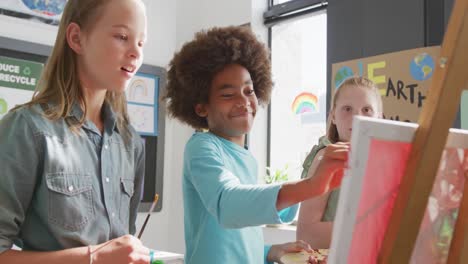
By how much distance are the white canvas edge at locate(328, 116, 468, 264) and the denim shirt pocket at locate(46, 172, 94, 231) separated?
0.54 m

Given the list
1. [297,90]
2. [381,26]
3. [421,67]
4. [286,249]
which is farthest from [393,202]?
[297,90]

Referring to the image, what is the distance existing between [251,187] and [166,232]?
2934mm

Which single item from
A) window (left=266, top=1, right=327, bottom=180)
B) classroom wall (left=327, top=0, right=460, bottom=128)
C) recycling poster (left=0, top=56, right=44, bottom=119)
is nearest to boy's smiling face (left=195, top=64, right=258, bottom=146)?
classroom wall (left=327, top=0, right=460, bottom=128)

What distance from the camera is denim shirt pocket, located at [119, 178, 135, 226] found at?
1.06 metres

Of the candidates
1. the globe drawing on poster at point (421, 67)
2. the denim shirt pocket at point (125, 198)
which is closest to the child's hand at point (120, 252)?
the denim shirt pocket at point (125, 198)

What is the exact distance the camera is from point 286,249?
1.16 metres

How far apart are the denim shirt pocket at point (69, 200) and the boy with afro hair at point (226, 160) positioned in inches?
8.0

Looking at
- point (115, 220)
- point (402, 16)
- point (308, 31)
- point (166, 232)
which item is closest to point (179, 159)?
point (166, 232)

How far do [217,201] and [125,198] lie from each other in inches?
11.5

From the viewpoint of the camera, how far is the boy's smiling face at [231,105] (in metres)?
1.12

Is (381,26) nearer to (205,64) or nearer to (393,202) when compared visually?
(205,64)

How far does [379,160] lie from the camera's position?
0.53m

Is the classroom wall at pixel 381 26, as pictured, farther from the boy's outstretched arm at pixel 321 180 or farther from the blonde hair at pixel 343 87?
the boy's outstretched arm at pixel 321 180

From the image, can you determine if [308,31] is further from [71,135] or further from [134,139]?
[71,135]
